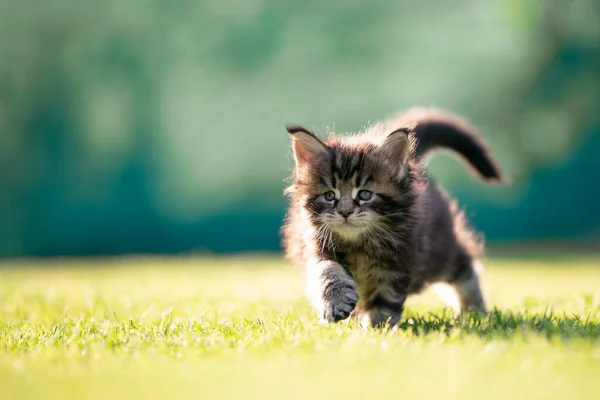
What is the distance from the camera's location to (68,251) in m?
10.3

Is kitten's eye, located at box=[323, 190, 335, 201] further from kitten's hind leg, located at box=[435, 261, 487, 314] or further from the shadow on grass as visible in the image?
kitten's hind leg, located at box=[435, 261, 487, 314]

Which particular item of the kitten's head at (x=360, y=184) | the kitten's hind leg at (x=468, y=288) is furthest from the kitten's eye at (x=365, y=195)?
the kitten's hind leg at (x=468, y=288)

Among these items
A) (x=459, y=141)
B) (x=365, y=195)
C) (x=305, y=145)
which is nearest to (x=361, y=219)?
(x=365, y=195)

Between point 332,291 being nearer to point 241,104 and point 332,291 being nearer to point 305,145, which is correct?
point 305,145

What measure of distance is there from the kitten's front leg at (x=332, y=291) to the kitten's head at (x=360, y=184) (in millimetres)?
185

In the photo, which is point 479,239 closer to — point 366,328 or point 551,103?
point 366,328

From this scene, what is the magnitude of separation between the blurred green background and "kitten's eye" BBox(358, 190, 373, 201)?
21.4 feet

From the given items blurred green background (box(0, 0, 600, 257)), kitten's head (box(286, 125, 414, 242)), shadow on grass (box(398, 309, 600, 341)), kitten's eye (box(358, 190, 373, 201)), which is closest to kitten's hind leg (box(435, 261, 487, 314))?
shadow on grass (box(398, 309, 600, 341))

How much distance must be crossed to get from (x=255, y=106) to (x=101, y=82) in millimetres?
2339

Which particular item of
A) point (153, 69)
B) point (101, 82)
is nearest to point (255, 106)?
point (153, 69)

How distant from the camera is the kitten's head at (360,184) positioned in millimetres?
3068

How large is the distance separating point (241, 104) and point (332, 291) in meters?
7.31

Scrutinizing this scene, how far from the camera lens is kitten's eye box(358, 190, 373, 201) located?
10.2 feet

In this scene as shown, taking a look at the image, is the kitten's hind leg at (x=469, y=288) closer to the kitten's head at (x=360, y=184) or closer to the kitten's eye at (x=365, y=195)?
the kitten's head at (x=360, y=184)
